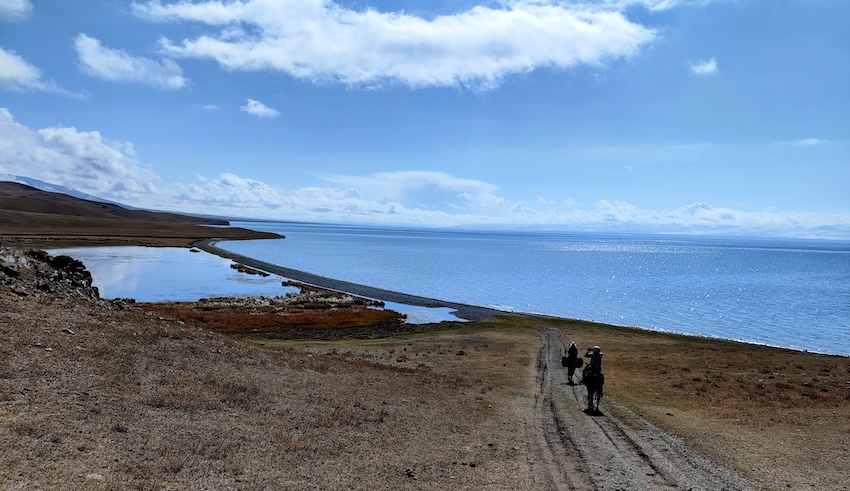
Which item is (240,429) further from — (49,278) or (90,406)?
(49,278)

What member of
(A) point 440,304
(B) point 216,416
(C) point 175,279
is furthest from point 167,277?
(B) point 216,416

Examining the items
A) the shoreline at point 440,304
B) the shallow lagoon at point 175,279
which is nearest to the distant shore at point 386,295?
the shoreline at point 440,304

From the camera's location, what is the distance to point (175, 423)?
545 inches

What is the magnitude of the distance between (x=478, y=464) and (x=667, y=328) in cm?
5732

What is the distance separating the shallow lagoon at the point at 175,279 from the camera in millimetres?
69625

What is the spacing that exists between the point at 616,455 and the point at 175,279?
281 ft

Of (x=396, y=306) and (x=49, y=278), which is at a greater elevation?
(x=49, y=278)

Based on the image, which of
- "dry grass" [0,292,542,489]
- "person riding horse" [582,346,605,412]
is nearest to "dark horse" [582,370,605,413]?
"person riding horse" [582,346,605,412]

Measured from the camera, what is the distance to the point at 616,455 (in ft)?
50.7

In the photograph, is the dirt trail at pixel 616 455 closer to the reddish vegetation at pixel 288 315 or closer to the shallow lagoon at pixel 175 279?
the reddish vegetation at pixel 288 315

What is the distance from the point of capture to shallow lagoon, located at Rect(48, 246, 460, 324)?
69.6 meters

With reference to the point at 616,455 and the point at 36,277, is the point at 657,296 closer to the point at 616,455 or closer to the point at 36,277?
the point at 616,455

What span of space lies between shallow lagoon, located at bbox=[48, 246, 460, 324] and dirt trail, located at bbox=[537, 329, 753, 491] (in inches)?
1609

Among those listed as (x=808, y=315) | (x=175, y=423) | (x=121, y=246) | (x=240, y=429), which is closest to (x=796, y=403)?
(x=240, y=429)
